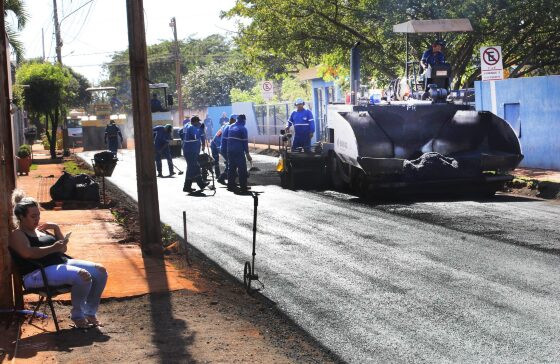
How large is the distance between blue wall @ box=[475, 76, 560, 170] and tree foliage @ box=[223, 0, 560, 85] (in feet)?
6.73

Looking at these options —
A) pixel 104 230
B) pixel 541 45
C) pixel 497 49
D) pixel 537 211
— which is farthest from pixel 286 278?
pixel 541 45

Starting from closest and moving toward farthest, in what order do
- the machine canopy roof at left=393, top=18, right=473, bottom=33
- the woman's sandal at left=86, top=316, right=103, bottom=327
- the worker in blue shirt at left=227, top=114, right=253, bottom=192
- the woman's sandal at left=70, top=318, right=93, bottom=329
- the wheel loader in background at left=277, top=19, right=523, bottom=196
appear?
1. the woman's sandal at left=70, top=318, right=93, bottom=329
2. the woman's sandal at left=86, top=316, right=103, bottom=327
3. the wheel loader in background at left=277, top=19, right=523, bottom=196
4. the machine canopy roof at left=393, top=18, right=473, bottom=33
5. the worker in blue shirt at left=227, top=114, right=253, bottom=192

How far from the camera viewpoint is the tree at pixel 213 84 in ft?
276

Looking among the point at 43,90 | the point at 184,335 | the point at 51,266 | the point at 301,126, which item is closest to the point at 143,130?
the point at 51,266

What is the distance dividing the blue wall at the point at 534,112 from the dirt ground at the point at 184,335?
14.8 metres

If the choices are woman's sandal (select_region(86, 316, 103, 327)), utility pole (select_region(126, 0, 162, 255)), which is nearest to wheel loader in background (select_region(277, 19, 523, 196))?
utility pole (select_region(126, 0, 162, 255))

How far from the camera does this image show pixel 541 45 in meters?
27.5

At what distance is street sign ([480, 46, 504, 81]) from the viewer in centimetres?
2098

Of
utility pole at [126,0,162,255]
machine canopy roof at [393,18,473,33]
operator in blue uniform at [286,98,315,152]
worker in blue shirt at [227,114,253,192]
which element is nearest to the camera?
utility pole at [126,0,162,255]

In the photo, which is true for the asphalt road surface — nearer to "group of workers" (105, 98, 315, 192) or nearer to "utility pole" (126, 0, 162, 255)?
"utility pole" (126, 0, 162, 255)

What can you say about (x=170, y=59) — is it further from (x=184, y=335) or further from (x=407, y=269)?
(x=184, y=335)

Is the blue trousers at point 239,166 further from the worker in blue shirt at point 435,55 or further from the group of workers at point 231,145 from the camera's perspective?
the worker in blue shirt at point 435,55

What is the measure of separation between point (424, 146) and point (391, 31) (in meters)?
8.22

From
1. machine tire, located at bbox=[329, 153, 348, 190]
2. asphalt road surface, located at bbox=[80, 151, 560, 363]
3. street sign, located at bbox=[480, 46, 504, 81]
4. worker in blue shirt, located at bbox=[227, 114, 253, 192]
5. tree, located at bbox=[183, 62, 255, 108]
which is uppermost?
tree, located at bbox=[183, 62, 255, 108]
